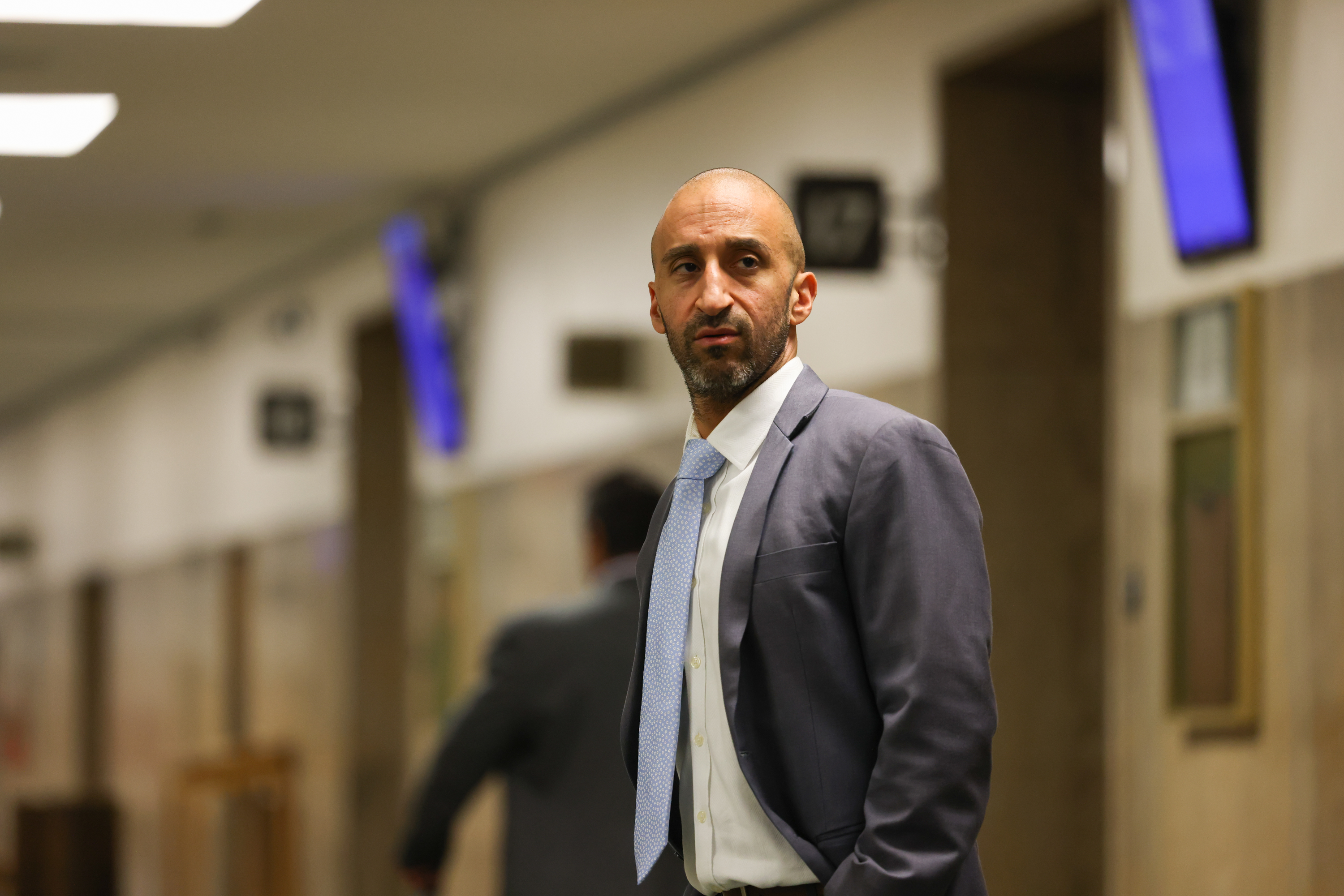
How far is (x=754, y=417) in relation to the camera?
2.16 metres

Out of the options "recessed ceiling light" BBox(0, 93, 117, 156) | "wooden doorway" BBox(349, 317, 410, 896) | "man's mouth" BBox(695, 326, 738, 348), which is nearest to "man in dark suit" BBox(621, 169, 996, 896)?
"man's mouth" BBox(695, 326, 738, 348)

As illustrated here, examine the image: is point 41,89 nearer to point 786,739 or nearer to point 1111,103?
point 1111,103

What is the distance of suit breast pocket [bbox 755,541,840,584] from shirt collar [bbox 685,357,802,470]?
0.16m

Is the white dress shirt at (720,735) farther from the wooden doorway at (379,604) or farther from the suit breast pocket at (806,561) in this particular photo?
the wooden doorway at (379,604)

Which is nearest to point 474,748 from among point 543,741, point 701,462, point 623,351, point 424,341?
point 543,741

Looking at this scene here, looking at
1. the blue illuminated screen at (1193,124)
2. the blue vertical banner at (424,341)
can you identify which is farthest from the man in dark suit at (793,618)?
the blue vertical banner at (424,341)

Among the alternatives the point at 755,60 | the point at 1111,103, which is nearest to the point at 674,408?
the point at 755,60

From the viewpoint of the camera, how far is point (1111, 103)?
5.04 m

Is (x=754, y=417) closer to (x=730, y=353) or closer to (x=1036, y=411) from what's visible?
(x=730, y=353)

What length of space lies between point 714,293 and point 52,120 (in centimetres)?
608

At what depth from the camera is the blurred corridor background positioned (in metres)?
4.45

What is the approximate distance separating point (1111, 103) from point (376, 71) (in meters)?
3.04

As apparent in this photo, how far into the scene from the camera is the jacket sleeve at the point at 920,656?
1.92 m

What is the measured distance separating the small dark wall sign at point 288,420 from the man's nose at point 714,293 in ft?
27.5
